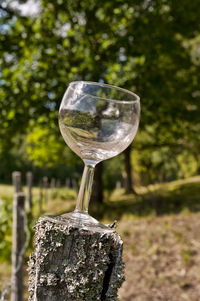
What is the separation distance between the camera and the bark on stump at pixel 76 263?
40.1 inches

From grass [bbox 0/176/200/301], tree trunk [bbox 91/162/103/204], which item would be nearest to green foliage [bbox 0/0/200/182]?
tree trunk [bbox 91/162/103/204]

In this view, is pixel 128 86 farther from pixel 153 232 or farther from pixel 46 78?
pixel 153 232

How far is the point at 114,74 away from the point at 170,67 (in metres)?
2.34

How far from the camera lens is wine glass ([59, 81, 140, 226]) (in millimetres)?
1196

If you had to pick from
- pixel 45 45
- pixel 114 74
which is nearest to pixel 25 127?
pixel 45 45

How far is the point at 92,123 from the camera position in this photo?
1.22m

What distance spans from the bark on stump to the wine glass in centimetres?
14

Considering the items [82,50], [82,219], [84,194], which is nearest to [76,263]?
[82,219]

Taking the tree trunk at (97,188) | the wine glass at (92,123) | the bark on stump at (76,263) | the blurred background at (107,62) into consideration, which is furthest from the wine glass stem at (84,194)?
the tree trunk at (97,188)

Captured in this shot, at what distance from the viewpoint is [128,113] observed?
124 cm

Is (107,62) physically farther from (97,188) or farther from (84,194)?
(84,194)

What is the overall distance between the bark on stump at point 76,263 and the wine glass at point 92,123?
0.46ft

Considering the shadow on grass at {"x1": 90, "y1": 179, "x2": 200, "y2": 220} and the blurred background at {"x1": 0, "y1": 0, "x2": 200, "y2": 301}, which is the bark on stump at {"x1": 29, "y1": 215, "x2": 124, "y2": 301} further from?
the shadow on grass at {"x1": 90, "y1": 179, "x2": 200, "y2": 220}

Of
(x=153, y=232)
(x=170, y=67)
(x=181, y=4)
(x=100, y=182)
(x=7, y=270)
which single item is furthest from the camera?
(x=100, y=182)
